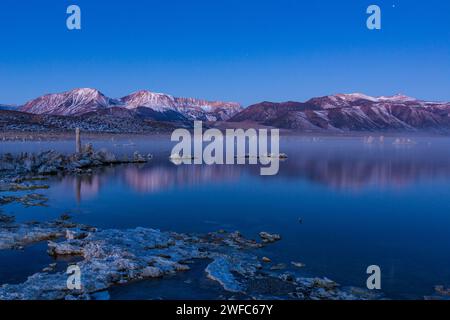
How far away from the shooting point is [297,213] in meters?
14.5

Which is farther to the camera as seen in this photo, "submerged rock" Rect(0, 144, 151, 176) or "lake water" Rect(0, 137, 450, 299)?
"submerged rock" Rect(0, 144, 151, 176)

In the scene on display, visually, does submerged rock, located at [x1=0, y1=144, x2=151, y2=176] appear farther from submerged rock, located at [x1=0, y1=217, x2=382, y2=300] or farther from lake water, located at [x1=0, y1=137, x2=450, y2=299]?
submerged rock, located at [x1=0, y1=217, x2=382, y2=300]

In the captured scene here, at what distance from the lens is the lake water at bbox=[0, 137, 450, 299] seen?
28.4 feet

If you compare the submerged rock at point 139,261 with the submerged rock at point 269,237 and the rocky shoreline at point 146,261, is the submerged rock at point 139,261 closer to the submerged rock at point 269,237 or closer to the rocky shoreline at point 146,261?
the rocky shoreline at point 146,261

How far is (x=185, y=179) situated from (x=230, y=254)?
13.3 m

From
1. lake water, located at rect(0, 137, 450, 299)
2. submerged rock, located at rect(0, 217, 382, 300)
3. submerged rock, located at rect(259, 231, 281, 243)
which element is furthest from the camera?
submerged rock, located at rect(259, 231, 281, 243)

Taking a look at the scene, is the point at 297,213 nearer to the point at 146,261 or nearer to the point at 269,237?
the point at 269,237

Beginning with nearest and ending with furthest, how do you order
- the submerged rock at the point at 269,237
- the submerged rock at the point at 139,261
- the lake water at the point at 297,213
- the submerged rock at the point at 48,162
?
the submerged rock at the point at 139,261 → the lake water at the point at 297,213 → the submerged rock at the point at 269,237 → the submerged rock at the point at 48,162

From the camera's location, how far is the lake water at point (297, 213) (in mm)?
8656

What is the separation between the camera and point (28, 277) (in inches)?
310

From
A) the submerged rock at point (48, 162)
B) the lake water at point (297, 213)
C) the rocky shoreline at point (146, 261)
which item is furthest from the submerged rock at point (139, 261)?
the submerged rock at point (48, 162)

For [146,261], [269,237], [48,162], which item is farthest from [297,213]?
[48,162]

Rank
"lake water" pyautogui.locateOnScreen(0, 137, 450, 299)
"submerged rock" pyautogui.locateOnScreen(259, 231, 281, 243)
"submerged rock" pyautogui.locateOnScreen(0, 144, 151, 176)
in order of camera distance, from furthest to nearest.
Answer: "submerged rock" pyautogui.locateOnScreen(0, 144, 151, 176), "submerged rock" pyautogui.locateOnScreen(259, 231, 281, 243), "lake water" pyautogui.locateOnScreen(0, 137, 450, 299)

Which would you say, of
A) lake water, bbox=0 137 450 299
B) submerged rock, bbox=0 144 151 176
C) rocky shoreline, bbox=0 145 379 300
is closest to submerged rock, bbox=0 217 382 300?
rocky shoreline, bbox=0 145 379 300
